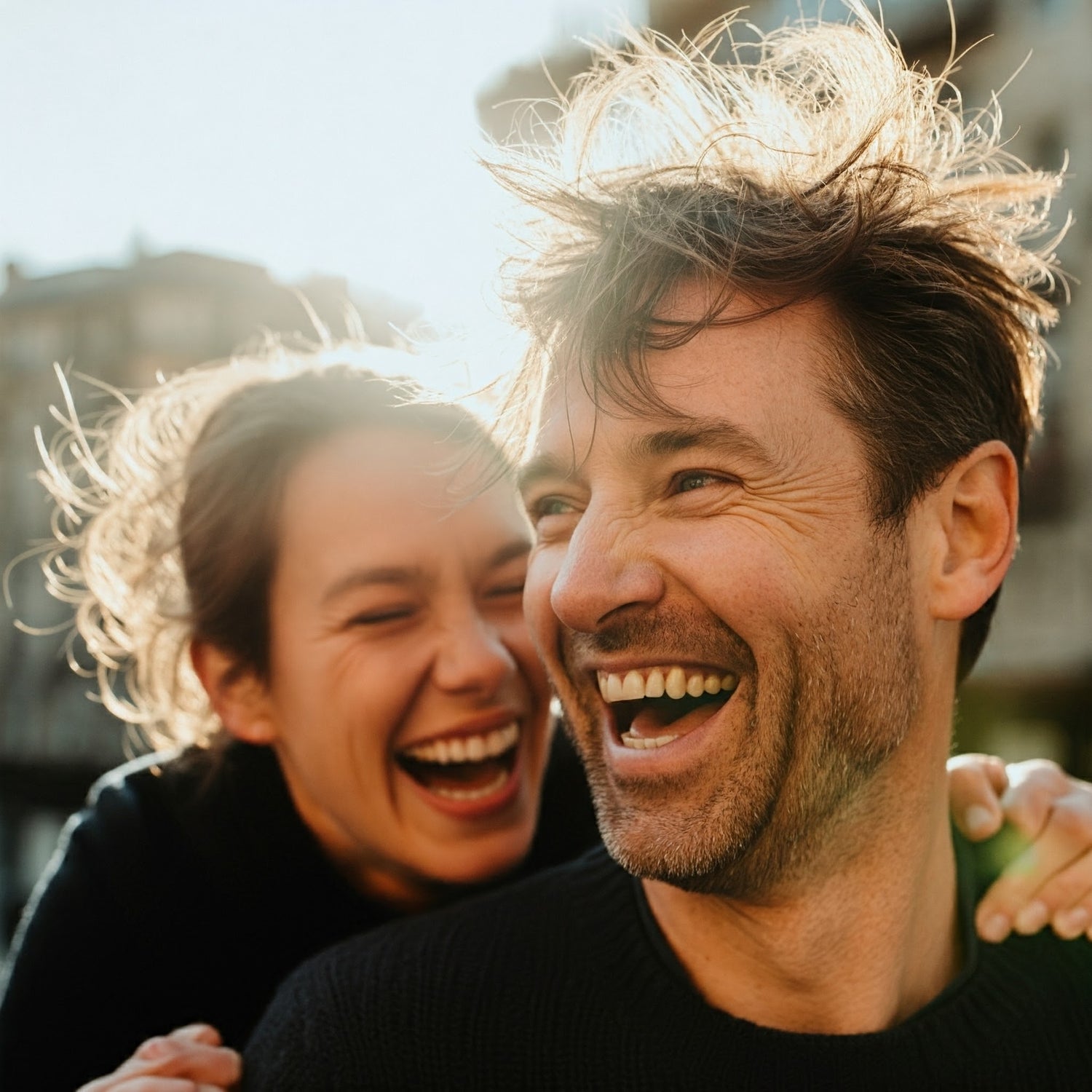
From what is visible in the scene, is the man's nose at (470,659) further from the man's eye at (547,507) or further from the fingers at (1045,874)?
the fingers at (1045,874)

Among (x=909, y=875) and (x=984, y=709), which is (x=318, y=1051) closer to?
(x=909, y=875)

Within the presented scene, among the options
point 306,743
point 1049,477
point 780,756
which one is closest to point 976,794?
point 780,756

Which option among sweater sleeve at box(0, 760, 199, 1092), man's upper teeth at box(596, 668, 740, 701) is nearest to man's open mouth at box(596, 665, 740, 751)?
man's upper teeth at box(596, 668, 740, 701)

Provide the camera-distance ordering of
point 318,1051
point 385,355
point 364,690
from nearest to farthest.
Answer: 1. point 318,1051
2. point 364,690
3. point 385,355

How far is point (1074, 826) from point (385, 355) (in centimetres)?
212

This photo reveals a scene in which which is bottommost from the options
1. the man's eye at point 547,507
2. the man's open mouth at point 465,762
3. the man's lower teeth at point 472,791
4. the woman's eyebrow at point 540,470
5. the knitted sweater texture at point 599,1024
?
the knitted sweater texture at point 599,1024

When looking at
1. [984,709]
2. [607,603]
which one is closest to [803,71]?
[607,603]

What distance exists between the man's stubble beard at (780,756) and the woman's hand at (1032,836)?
16.3 inches

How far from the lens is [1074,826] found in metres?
2.43

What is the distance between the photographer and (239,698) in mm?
3312

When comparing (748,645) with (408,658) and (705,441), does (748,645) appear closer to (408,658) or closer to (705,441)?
(705,441)

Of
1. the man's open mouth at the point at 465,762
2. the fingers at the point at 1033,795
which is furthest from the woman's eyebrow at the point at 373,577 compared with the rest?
the fingers at the point at 1033,795

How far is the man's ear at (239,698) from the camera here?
3270 millimetres

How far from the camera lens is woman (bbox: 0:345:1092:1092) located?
2.91 m
